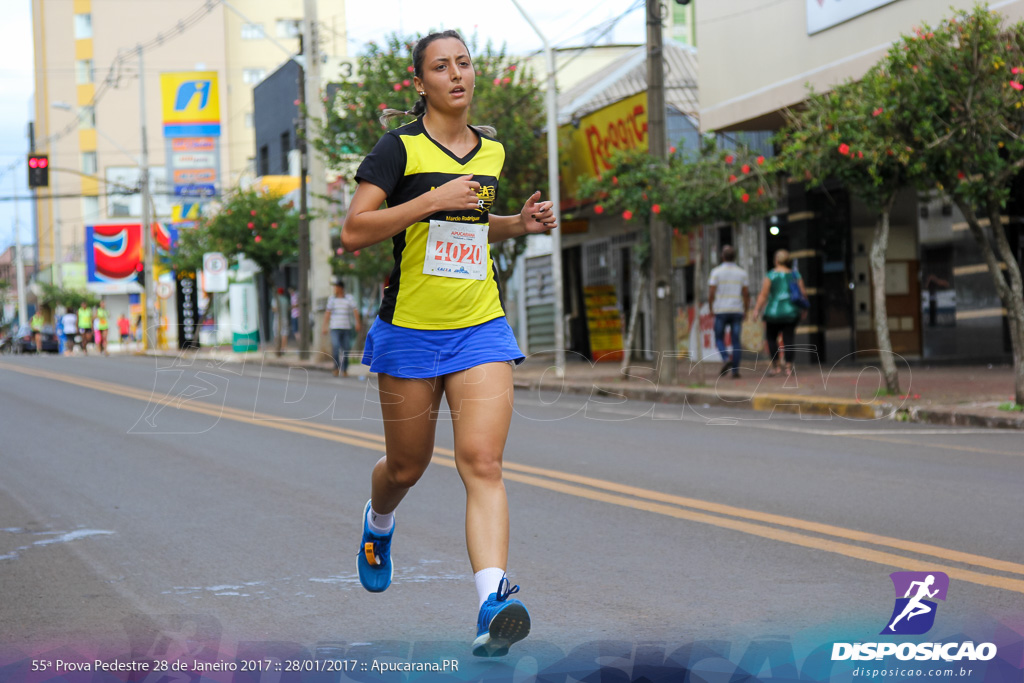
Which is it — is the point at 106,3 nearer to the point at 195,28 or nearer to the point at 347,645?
the point at 195,28

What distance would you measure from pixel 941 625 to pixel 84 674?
2977mm

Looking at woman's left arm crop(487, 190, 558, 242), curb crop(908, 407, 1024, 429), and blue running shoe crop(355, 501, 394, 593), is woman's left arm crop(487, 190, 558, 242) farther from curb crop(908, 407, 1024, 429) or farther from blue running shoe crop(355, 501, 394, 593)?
curb crop(908, 407, 1024, 429)

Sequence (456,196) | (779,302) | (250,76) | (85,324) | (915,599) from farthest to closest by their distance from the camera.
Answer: (250,76) → (85,324) → (779,302) → (915,599) → (456,196)

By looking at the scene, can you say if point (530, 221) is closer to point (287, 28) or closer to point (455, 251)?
point (455, 251)

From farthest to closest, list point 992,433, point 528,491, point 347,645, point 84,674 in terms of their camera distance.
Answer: point 992,433, point 528,491, point 347,645, point 84,674

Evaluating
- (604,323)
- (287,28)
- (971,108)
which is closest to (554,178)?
(604,323)

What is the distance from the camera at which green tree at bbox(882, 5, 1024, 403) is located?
12398 mm

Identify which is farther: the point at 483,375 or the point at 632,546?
the point at 632,546

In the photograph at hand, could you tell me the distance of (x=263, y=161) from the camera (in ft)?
181

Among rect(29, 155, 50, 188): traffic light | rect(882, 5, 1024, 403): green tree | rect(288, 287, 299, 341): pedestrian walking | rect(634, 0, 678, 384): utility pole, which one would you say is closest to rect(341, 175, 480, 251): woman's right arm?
rect(882, 5, 1024, 403): green tree

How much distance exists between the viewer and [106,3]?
3172 inches

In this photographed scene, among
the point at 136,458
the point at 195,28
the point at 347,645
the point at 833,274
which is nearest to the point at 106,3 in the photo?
the point at 195,28

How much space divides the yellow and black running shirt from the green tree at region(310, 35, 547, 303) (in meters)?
19.9

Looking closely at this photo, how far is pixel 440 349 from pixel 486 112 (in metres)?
21.0
